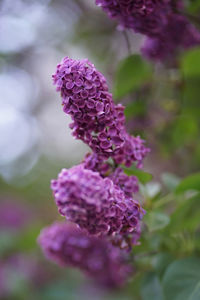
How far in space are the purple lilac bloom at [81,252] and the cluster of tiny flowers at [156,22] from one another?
484 millimetres

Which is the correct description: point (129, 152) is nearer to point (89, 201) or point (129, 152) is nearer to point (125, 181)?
point (125, 181)

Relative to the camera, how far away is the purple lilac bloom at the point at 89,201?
57cm

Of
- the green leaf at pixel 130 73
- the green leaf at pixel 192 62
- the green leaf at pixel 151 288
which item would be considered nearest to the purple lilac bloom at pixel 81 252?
the green leaf at pixel 151 288

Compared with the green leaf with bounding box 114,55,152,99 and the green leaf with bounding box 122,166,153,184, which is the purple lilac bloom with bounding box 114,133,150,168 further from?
the green leaf with bounding box 114,55,152,99

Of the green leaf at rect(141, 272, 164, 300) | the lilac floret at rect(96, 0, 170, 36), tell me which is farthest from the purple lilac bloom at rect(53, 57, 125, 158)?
the green leaf at rect(141, 272, 164, 300)

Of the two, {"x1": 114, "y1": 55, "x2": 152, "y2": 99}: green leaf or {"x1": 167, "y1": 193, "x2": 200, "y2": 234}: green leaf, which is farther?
{"x1": 114, "y1": 55, "x2": 152, "y2": 99}: green leaf

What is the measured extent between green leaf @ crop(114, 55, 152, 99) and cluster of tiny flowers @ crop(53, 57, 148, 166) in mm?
444

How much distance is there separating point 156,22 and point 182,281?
20.8 inches

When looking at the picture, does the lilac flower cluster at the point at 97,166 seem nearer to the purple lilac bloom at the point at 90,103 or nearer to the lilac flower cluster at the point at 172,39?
the purple lilac bloom at the point at 90,103

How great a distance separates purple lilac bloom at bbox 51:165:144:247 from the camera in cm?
57

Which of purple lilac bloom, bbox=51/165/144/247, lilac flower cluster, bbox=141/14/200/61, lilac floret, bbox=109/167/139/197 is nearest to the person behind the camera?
purple lilac bloom, bbox=51/165/144/247

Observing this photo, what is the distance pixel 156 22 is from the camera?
85 centimetres

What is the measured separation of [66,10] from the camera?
7.54 feet

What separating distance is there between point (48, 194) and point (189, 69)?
2.90 meters
